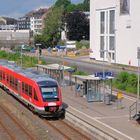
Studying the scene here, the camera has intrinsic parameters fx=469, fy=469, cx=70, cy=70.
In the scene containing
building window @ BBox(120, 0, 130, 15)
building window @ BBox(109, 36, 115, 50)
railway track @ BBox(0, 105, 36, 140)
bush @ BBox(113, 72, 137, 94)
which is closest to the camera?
railway track @ BBox(0, 105, 36, 140)

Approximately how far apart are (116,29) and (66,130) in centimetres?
4875

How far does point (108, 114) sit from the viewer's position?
97.2 feet

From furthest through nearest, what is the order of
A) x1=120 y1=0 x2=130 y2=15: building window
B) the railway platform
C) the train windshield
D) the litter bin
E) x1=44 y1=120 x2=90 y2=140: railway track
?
1. x1=120 y1=0 x2=130 y2=15: building window
2. the litter bin
3. the train windshield
4. x1=44 y1=120 x2=90 y2=140: railway track
5. the railway platform

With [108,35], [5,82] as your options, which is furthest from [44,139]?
[108,35]

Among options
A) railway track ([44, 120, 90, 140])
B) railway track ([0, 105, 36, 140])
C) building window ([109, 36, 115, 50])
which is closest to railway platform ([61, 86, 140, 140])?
railway track ([44, 120, 90, 140])

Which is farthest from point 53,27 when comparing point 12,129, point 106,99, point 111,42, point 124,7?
point 12,129

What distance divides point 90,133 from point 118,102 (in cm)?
862

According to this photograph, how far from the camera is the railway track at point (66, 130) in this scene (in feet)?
83.5

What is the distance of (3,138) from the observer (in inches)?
1003

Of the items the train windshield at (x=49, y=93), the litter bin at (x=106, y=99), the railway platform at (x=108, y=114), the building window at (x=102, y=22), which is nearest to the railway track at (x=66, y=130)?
the railway platform at (x=108, y=114)

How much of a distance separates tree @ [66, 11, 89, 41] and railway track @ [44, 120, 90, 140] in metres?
97.4

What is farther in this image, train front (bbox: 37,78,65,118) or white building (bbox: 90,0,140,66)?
white building (bbox: 90,0,140,66)

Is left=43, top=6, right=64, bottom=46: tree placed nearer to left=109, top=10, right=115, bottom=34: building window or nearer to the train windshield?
left=109, top=10, right=115, bottom=34: building window

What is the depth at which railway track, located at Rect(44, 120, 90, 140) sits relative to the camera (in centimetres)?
2546
